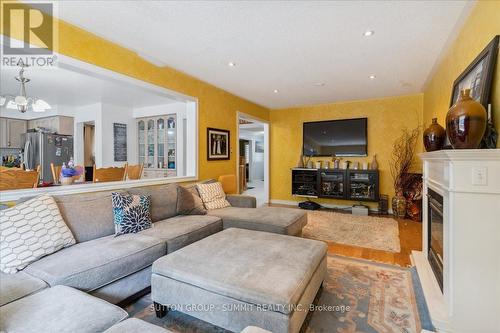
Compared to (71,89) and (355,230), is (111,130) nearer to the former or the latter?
(71,89)

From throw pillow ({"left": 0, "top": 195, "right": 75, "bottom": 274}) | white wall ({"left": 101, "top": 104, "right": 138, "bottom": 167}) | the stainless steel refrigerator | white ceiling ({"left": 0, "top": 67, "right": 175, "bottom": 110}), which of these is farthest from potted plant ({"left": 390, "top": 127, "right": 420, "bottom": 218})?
the stainless steel refrigerator

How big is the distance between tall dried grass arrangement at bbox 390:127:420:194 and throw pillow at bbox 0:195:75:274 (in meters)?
5.05

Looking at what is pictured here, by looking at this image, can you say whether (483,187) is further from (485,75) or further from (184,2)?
(184,2)

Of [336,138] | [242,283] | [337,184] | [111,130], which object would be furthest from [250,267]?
[111,130]

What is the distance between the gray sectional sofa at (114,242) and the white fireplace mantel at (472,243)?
4.93ft

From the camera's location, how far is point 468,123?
60.2 inches

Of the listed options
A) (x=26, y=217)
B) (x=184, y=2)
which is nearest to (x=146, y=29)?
(x=184, y=2)

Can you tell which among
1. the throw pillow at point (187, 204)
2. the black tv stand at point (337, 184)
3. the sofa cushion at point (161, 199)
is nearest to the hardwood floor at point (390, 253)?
the black tv stand at point (337, 184)

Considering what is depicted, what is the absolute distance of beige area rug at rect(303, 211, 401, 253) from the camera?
327cm

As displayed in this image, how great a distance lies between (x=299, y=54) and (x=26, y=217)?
3.09m

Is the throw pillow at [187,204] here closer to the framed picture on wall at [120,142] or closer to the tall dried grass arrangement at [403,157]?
the framed picture on wall at [120,142]

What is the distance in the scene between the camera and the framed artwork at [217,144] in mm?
4133

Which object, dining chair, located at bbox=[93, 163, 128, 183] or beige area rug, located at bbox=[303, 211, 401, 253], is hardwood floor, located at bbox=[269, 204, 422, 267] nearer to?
beige area rug, located at bbox=[303, 211, 401, 253]

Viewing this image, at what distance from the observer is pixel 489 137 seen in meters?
1.66
